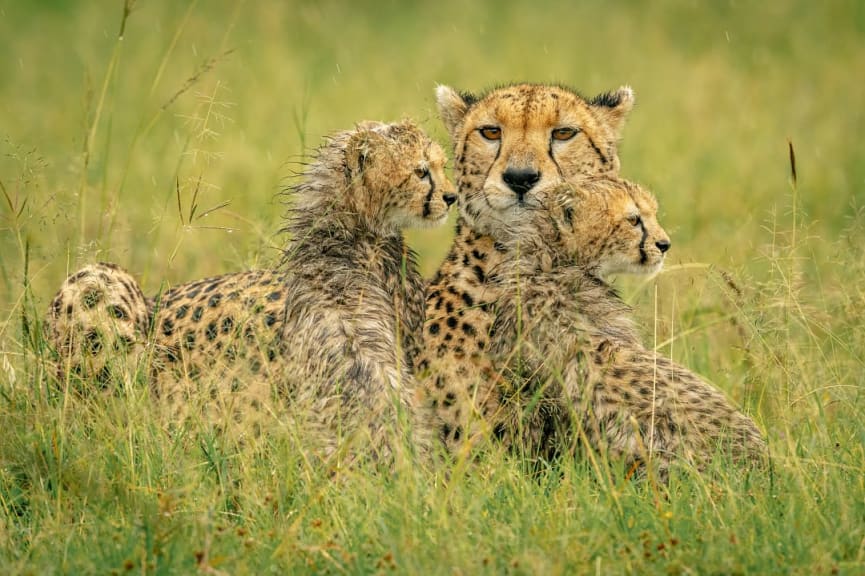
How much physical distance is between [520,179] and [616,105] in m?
0.76

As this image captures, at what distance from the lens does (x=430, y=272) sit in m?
7.19

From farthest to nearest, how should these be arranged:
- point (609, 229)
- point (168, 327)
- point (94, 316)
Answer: point (168, 327) < point (94, 316) < point (609, 229)

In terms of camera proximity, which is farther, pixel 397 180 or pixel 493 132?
pixel 493 132

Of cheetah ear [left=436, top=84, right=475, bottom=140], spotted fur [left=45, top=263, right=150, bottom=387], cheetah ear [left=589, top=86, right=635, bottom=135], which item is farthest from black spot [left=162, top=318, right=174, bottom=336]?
cheetah ear [left=589, top=86, right=635, bottom=135]

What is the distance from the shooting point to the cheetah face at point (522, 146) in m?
4.30

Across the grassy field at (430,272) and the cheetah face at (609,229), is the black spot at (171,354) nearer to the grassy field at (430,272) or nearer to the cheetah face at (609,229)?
the grassy field at (430,272)

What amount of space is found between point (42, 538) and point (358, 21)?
1076cm

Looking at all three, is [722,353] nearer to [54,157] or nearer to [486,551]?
[486,551]

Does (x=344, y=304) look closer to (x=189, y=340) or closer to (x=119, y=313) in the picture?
(x=189, y=340)

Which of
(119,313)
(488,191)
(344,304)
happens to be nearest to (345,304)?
(344,304)

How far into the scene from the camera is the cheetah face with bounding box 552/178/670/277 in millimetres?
3939

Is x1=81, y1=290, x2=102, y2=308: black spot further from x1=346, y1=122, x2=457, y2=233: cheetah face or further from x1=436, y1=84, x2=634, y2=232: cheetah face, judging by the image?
x1=436, y1=84, x2=634, y2=232: cheetah face

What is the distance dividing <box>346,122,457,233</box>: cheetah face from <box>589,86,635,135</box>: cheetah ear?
994 millimetres

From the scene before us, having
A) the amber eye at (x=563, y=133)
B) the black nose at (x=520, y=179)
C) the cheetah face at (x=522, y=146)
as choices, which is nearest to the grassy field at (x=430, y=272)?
the cheetah face at (x=522, y=146)
